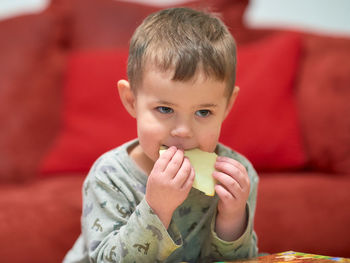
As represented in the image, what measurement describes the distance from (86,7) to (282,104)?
0.91 m

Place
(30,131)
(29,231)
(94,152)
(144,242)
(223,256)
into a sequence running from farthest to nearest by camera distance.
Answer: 1. (30,131)
2. (94,152)
3. (29,231)
4. (223,256)
5. (144,242)

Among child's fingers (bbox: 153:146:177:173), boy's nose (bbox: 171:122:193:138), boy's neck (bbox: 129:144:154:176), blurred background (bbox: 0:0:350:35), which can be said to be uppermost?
blurred background (bbox: 0:0:350:35)

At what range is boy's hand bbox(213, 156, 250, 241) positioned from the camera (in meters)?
0.84

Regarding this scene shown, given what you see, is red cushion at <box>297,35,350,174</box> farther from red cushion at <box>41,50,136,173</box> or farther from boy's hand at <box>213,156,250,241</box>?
boy's hand at <box>213,156,250,241</box>

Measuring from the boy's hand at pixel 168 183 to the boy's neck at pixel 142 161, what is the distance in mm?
150

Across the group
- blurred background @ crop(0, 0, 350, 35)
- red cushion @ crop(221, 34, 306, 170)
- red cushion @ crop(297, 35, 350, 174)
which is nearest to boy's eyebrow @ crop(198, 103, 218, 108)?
red cushion @ crop(221, 34, 306, 170)

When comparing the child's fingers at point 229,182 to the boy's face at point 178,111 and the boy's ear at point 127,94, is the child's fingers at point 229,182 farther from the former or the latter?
the boy's ear at point 127,94

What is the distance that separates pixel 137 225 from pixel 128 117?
3.08ft

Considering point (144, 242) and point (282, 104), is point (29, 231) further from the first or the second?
point (282, 104)

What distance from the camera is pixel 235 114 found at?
1686 mm

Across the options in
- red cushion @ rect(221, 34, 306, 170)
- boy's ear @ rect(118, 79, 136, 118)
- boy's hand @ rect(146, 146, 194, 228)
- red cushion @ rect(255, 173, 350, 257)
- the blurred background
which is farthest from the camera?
the blurred background

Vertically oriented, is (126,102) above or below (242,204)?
above

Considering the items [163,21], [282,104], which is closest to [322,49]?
[282,104]

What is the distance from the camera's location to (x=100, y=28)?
1.93 meters
